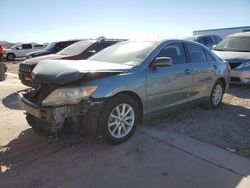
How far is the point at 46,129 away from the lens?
4090 mm

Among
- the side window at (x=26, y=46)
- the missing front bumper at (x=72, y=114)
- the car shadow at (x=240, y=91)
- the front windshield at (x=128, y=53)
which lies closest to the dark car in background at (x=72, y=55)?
the front windshield at (x=128, y=53)

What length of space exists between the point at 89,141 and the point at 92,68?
1182 mm

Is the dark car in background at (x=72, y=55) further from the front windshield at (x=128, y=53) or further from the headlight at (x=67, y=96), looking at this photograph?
the headlight at (x=67, y=96)

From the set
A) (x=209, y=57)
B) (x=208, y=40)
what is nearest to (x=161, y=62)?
(x=209, y=57)

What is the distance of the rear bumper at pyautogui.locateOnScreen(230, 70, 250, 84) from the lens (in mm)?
8570

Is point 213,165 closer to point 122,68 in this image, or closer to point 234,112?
point 122,68

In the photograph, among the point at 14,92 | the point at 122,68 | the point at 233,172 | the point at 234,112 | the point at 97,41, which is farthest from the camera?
the point at 97,41

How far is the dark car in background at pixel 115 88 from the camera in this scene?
389 centimetres

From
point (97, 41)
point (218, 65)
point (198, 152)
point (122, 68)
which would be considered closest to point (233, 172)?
point (198, 152)

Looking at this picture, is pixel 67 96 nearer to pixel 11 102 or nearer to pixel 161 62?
pixel 161 62

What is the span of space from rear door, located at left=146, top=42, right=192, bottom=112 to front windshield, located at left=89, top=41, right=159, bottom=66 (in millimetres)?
237

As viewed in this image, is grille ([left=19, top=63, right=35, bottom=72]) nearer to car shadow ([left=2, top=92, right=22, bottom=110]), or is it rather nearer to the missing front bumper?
car shadow ([left=2, top=92, right=22, bottom=110])

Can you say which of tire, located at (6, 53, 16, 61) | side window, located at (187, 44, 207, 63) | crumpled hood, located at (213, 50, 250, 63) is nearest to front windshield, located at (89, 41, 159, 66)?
side window, located at (187, 44, 207, 63)

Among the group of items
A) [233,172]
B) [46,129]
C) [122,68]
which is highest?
[122,68]
